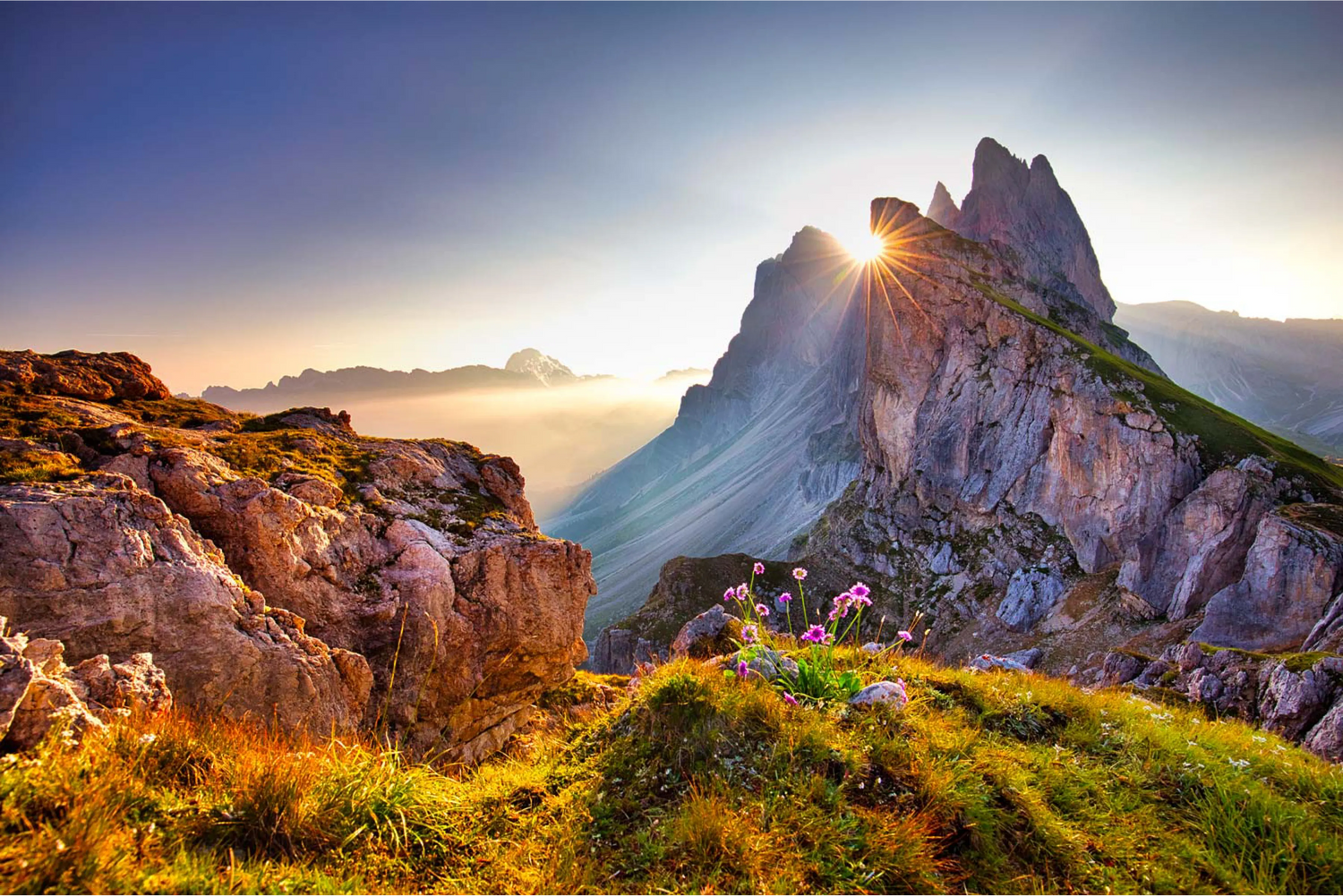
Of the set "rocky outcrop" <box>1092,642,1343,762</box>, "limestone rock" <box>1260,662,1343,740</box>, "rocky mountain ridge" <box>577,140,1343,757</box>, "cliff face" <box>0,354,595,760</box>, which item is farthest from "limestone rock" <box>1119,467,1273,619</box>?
"cliff face" <box>0,354,595,760</box>

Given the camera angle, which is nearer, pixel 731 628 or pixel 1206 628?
pixel 731 628

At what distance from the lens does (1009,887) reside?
12.9ft

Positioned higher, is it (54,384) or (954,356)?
(954,356)

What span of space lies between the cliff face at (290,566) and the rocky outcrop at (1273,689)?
1977 cm

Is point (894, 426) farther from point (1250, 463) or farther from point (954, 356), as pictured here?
point (1250, 463)

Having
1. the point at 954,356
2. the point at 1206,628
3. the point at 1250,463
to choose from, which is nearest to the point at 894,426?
the point at 954,356

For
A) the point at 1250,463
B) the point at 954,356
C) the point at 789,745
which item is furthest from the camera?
the point at 954,356

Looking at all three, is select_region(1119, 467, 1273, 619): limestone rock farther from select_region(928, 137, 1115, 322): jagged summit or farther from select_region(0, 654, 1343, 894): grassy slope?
select_region(928, 137, 1115, 322): jagged summit

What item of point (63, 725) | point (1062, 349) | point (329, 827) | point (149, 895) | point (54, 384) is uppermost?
point (1062, 349)

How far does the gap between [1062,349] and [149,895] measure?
70022 mm

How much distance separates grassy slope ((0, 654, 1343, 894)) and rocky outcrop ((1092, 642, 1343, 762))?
13.4m

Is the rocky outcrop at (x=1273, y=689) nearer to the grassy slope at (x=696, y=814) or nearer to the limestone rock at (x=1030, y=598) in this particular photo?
the grassy slope at (x=696, y=814)

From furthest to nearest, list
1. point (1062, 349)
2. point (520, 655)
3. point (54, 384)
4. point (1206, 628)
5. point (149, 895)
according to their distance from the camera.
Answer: point (1062, 349), point (1206, 628), point (520, 655), point (54, 384), point (149, 895)

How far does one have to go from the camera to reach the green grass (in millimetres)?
38219
